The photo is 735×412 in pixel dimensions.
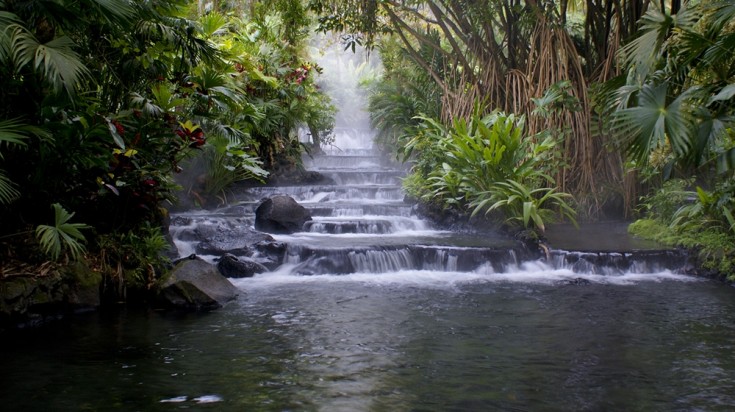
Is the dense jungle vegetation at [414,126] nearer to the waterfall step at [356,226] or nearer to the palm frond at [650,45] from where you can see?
the palm frond at [650,45]

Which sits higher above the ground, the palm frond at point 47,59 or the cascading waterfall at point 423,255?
the palm frond at point 47,59

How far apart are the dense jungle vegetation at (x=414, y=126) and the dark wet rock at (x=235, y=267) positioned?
0.89m

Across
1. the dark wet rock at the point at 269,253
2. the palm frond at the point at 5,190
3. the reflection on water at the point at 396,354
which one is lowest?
the reflection on water at the point at 396,354

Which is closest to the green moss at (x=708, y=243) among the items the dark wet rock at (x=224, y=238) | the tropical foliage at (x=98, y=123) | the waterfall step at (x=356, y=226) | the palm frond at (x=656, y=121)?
the palm frond at (x=656, y=121)

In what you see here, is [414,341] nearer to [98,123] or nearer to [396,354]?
[396,354]

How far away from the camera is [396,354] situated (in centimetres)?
488

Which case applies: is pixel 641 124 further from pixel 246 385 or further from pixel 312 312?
pixel 246 385

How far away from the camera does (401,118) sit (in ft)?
49.5

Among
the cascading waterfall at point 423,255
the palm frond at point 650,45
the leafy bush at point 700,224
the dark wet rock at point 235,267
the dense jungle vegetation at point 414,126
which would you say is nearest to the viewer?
the dense jungle vegetation at point 414,126

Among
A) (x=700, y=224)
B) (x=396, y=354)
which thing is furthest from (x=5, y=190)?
(x=700, y=224)

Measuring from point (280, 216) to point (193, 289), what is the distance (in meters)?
3.97

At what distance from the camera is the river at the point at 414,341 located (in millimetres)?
3967

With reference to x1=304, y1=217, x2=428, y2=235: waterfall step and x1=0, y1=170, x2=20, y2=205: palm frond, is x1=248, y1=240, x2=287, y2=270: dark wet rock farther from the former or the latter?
x1=0, y1=170, x2=20, y2=205: palm frond

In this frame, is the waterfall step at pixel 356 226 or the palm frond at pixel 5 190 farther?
the waterfall step at pixel 356 226
